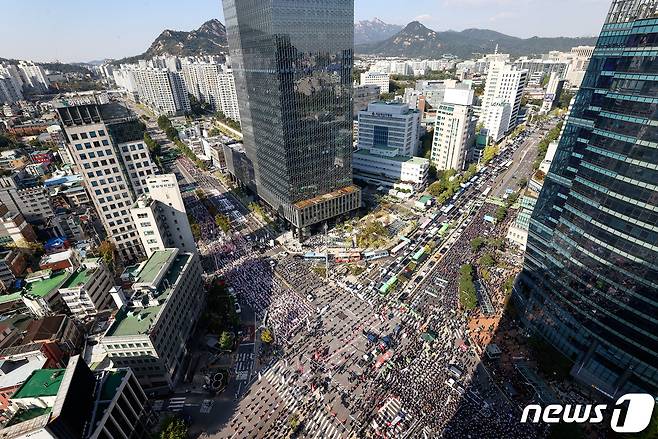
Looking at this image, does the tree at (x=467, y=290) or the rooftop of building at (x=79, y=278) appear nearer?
the tree at (x=467, y=290)

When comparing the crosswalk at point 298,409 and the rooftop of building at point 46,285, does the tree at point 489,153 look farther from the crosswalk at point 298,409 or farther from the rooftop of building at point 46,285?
the rooftop of building at point 46,285

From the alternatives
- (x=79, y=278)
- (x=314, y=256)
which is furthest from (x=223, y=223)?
(x=79, y=278)

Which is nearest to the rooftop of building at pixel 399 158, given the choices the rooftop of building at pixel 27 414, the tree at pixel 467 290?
the tree at pixel 467 290

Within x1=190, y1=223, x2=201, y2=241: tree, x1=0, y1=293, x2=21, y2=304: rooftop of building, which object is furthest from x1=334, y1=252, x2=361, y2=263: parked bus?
x1=0, y1=293, x2=21, y2=304: rooftop of building

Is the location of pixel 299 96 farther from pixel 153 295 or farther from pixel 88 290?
pixel 88 290

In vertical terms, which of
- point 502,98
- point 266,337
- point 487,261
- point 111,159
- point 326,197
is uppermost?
point 111,159

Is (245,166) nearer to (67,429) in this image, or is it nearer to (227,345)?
(227,345)

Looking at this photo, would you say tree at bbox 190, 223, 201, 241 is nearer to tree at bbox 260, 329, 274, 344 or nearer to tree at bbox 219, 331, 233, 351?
tree at bbox 219, 331, 233, 351
